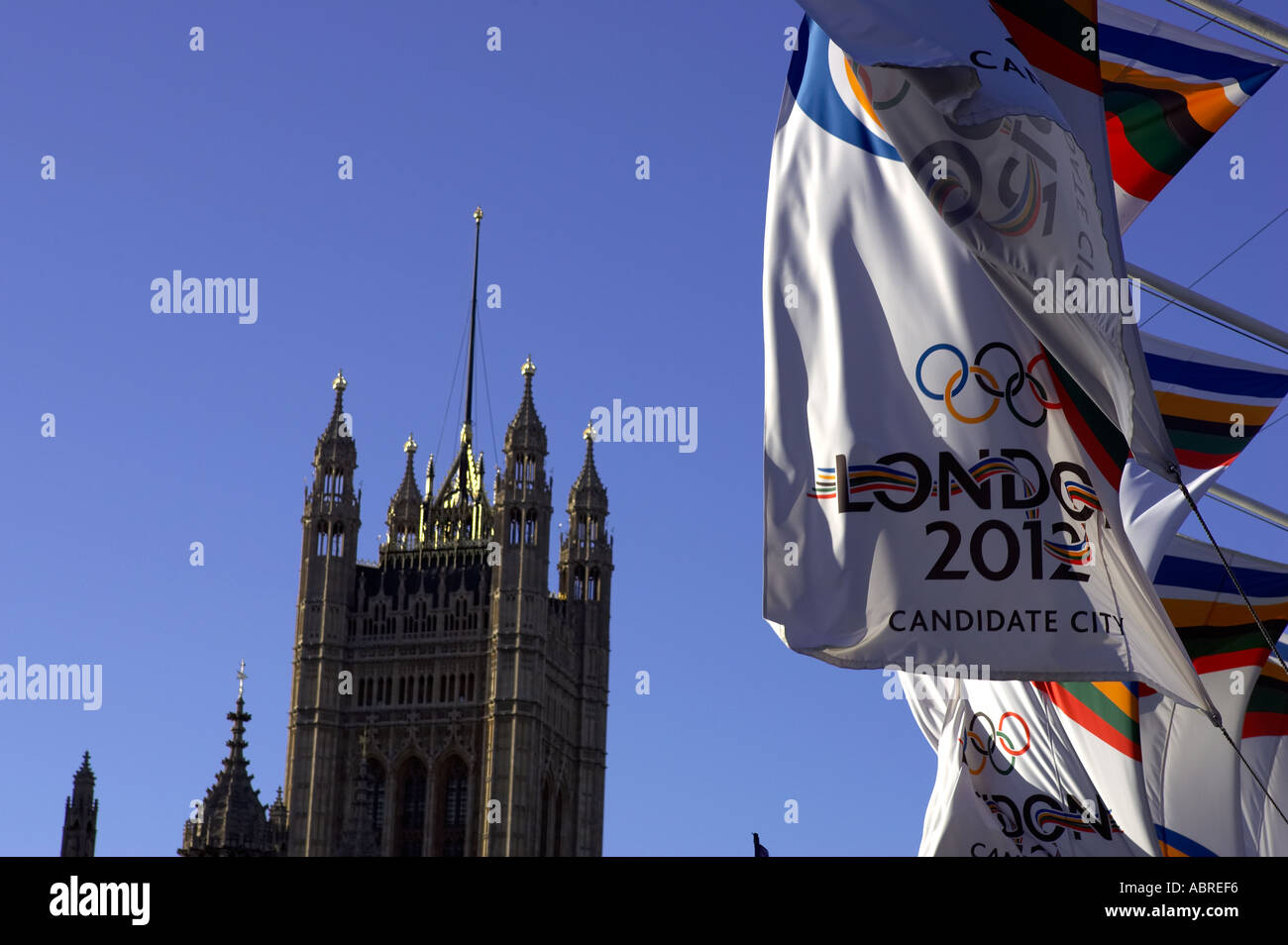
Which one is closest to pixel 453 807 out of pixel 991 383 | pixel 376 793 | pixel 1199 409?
pixel 376 793

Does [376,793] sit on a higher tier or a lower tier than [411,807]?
higher

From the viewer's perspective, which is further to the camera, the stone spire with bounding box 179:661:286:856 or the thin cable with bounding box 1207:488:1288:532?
the stone spire with bounding box 179:661:286:856

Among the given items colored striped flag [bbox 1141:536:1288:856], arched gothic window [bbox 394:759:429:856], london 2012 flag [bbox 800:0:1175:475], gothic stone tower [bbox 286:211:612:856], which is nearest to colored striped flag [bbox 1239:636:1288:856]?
colored striped flag [bbox 1141:536:1288:856]

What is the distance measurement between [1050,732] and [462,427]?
103 m

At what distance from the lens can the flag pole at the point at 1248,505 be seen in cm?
2608

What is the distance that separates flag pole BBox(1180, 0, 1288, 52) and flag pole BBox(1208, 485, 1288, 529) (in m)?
9.36

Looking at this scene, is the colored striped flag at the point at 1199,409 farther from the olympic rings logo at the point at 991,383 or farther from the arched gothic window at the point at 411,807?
the arched gothic window at the point at 411,807

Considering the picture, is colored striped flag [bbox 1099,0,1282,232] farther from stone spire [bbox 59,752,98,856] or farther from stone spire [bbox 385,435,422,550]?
stone spire [bbox 385,435,422,550]

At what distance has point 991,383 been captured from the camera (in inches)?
490

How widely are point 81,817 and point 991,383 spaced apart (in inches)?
2960

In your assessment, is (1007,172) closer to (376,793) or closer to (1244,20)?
(1244,20)

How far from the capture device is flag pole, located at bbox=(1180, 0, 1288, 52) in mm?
17000

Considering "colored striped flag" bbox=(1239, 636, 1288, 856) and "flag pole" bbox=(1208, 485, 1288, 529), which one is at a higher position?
"flag pole" bbox=(1208, 485, 1288, 529)
